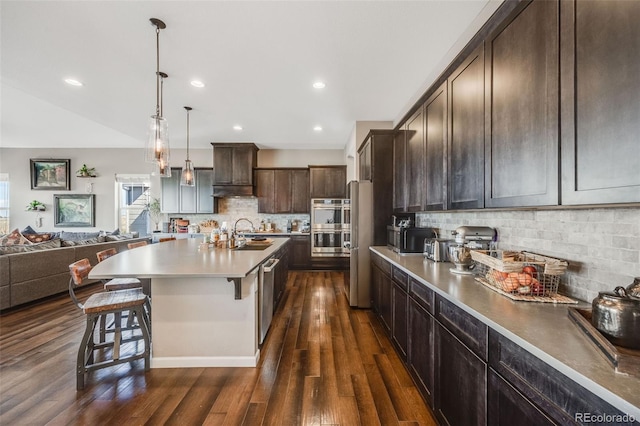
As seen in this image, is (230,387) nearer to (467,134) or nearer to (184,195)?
(467,134)

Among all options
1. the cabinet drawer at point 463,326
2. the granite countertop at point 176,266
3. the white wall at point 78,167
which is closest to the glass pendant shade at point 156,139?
the granite countertop at point 176,266

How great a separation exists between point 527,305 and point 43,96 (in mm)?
5538

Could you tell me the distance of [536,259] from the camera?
1484mm

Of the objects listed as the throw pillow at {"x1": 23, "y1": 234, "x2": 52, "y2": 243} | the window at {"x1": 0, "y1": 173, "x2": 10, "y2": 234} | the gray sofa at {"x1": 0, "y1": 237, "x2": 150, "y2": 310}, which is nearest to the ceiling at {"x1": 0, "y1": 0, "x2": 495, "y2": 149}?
the gray sofa at {"x1": 0, "y1": 237, "x2": 150, "y2": 310}

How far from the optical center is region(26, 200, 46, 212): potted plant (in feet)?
21.4

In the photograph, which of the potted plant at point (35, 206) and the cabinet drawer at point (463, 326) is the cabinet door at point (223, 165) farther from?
the cabinet drawer at point (463, 326)

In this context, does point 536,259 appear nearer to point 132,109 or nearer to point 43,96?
point 132,109

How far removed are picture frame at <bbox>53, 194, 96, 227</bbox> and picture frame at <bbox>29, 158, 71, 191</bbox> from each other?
28 centimetres

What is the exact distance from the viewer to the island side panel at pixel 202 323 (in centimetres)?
219

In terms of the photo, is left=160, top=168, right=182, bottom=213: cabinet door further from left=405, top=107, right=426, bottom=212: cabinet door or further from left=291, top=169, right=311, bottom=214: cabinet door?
left=405, top=107, right=426, bottom=212: cabinet door

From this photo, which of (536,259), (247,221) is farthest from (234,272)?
(247,221)

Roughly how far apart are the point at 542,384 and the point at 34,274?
5.40 meters

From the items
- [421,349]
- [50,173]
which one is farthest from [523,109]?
[50,173]

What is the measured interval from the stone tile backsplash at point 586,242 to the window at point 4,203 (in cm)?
1030
